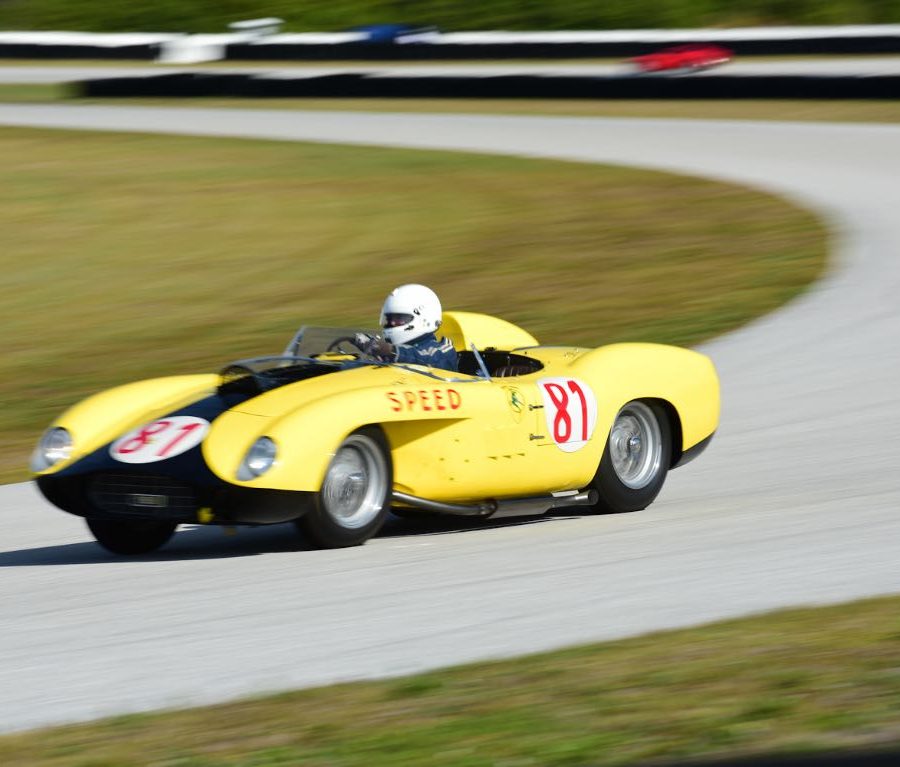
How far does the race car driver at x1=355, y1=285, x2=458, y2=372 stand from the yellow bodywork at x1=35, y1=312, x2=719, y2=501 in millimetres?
243

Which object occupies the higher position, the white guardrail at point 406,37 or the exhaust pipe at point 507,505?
the white guardrail at point 406,37

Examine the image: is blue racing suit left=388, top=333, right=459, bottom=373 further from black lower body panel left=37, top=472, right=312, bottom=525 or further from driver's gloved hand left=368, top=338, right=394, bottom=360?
black lower body panel left=37, top=472, right=312, bottom=525

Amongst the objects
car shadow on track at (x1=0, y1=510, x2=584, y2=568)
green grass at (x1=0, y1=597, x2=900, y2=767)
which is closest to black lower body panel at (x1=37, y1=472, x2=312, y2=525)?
car shadow on track at (x1=0, y1=510, x2=584, y2=568)

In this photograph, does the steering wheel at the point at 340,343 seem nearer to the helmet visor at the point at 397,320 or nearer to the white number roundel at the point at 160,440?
the helmet visor at the point at 397,320

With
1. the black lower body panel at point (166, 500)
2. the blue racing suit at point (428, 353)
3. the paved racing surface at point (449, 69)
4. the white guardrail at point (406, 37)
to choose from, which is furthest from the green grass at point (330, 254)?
the white guardrail at point (406, 37)

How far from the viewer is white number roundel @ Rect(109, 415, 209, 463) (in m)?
6.51

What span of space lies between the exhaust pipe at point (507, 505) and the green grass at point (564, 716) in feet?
6.54

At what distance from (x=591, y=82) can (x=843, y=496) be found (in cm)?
2135

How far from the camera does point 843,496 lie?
7.62 metres

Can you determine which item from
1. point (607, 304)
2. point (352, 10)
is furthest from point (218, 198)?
point (352, 10)

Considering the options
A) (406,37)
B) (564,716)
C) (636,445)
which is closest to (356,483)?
(636,445)

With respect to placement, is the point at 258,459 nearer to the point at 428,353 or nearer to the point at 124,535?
the point at 124,535

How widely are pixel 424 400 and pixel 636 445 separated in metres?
1.46

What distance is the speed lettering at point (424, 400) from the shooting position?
676 centimetres
